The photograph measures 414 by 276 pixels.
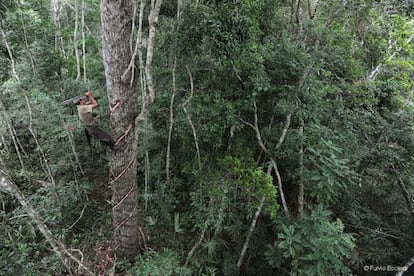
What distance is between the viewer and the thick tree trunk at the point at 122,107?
98.2 inches

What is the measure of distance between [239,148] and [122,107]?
5.79ft

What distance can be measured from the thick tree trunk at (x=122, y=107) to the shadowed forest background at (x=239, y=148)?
128mm

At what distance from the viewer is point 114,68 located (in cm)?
260

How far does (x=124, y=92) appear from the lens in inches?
106

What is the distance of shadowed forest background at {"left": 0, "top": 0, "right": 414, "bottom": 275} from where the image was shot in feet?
9.73

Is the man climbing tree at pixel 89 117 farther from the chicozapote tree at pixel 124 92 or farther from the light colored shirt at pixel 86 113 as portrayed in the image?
the chicozapote tree at pixel 124 92

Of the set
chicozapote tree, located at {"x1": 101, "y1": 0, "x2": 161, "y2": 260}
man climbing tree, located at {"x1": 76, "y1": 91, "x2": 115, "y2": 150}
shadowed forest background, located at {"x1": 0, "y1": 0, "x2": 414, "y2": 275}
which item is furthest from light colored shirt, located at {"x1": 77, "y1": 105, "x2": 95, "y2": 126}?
shadowed forest background, located at {"x1": 0, "y1": 0, "x2": 414, "y2": 275}

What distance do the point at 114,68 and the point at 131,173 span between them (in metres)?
1.29

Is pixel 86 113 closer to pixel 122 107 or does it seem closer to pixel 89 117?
pixel 89 117

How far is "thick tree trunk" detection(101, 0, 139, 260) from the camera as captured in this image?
2.49m

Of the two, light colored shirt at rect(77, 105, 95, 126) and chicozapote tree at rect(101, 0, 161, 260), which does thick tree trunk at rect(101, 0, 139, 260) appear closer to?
chicozapote tree at rect(101, 0, 161, 260)

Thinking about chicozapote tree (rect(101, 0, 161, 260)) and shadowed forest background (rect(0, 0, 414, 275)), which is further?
shadowed forest background (rect(0, 0, 414, 275))

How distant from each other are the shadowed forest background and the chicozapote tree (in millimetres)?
119

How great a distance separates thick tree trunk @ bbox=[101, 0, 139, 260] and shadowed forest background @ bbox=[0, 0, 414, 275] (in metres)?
0.13
